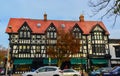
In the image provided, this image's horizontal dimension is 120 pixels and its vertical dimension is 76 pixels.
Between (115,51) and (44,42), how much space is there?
1695cm

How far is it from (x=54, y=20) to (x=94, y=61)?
581 inches

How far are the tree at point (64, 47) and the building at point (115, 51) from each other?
Answer: 1022 centimetres

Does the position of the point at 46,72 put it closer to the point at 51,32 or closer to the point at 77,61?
the point at 77,61

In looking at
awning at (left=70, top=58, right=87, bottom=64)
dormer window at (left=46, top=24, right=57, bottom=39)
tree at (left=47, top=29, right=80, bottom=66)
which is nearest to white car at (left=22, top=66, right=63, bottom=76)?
tree at (left=47, top=29, right=80, bottom=66)

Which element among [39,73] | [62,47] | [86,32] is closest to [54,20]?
[86,32]

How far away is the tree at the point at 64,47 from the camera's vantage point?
5712 centimetres

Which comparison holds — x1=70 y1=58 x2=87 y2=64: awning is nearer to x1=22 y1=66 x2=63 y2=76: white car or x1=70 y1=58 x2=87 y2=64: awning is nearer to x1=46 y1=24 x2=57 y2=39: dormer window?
x1=46 y1=24 x2=57 y2=39: dormer window

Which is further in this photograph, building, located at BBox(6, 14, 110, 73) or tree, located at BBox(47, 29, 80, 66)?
building, located at BBox(6, 14, 110, 73)

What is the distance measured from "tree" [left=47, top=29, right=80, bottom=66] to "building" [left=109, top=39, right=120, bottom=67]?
403 inches

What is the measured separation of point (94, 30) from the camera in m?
66.6

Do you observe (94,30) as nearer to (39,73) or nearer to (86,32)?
(86,32)

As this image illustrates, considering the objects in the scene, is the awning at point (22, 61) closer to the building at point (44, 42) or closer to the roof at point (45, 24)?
the building at point (44, 42)

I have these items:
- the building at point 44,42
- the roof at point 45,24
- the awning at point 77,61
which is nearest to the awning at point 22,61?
the building at point 44,42

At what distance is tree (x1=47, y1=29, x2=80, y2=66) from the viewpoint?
187ft
